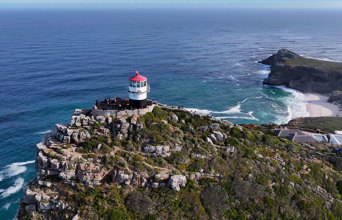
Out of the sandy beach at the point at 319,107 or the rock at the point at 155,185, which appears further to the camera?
the sandy beach at the point at 319,107

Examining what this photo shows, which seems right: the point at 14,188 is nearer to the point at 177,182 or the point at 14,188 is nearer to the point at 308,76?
the point at 177,182

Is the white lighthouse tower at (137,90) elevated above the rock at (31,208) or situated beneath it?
elevated above

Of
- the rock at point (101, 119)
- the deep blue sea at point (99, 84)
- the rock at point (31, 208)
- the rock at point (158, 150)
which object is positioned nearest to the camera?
the rock at point (31, 208)

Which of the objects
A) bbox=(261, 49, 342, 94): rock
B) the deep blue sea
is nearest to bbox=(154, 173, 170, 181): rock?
the deep blue sea

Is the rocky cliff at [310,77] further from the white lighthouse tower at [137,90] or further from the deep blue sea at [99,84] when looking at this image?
the white lighthouse tower at [137,90]

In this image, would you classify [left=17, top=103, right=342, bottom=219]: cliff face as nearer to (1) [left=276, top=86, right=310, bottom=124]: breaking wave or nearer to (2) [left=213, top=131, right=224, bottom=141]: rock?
(2) [left=213, top=131, right=224, bottom=141]: rock

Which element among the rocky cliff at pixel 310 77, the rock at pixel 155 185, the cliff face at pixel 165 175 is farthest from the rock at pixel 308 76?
the rock at pixel 155 185

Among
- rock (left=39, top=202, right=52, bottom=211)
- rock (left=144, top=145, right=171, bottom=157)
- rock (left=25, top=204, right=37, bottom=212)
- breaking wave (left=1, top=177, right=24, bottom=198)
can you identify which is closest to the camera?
rock (left=39, top=202, right=52, bottom=211)
